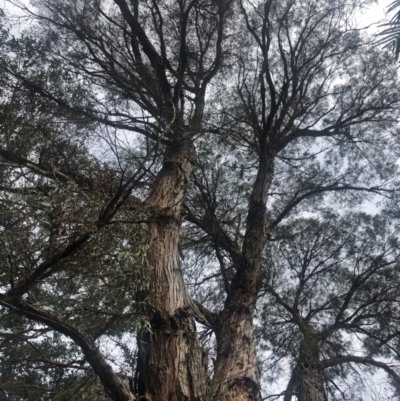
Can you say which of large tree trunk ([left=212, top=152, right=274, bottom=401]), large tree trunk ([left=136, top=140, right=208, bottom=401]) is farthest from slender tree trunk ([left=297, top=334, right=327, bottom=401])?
large tree trunk ([left=136, top=140, right=208, bottom=401])

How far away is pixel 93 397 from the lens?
3.29 meters

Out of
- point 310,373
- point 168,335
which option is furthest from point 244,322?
point 310,373

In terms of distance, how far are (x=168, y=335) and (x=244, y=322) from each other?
148 centimetres

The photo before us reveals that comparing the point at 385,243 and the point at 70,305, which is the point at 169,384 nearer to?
the point at 70,305

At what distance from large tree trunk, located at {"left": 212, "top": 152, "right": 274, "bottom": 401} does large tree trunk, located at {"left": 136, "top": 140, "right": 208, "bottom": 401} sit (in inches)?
19.7

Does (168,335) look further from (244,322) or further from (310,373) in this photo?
(310,373)

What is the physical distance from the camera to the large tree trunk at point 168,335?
2.78 meters

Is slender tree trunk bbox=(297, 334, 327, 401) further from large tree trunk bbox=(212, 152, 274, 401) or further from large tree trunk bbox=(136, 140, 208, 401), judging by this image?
large tree trunk bbox=(136, 140, 208, 401)

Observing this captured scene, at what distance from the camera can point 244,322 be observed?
430 centimetres

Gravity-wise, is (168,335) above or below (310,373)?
below

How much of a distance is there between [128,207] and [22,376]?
7.52ft

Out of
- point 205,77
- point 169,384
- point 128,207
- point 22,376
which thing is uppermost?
point 205,77

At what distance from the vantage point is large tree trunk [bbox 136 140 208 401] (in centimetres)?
278

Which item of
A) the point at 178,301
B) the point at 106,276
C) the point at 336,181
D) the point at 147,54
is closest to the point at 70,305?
the point at 106,276
